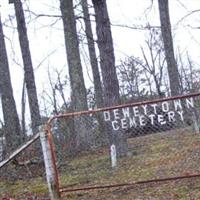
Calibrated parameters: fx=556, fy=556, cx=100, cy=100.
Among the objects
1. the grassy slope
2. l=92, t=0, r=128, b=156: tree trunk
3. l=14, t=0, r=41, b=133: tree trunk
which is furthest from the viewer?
l=14, t=0, r=41, b=133: tree trunk

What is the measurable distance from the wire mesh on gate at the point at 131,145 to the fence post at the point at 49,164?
241 millimetres

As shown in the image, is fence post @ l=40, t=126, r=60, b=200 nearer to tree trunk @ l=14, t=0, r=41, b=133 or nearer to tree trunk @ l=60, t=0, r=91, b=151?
tree trunk @ l=60, t=0, r=91, b=151

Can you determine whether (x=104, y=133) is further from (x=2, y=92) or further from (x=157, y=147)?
(x=2, y=92)

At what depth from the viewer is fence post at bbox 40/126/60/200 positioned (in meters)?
9.20

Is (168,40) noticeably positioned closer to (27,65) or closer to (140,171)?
(27,65)

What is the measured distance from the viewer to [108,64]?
1410 cm

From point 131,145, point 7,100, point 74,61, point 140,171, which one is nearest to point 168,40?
point 74,61

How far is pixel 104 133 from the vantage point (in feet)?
49.8

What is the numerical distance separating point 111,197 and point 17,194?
2.79 m

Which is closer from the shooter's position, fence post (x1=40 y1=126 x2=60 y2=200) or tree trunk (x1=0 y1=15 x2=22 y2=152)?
fence post (x1=40 y1=126 x2=60 y2=200)

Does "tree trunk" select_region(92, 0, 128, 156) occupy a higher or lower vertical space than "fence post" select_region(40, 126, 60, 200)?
higher

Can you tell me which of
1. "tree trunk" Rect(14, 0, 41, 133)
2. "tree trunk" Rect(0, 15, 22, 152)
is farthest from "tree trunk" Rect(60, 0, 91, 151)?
"tree trunk" Rect(0, 15, 22, 152)

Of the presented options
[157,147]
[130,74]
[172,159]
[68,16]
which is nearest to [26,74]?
[68,16]

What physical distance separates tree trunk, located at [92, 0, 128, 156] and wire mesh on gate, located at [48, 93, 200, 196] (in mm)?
177
